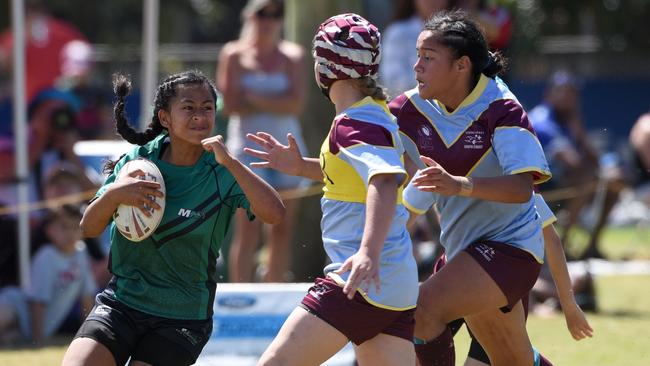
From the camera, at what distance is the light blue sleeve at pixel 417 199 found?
5312mm

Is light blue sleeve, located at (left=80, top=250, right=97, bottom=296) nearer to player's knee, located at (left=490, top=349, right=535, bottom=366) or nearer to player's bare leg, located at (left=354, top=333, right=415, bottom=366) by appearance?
player's knee, located at (left=490, top=349, right=535, bottom=366)

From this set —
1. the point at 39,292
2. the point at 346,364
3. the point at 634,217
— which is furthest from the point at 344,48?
the point at 634,217

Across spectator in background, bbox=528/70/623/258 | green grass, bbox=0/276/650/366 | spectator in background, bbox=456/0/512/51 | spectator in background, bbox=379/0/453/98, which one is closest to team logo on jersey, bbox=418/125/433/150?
green grass, bbox=0/276/650/366

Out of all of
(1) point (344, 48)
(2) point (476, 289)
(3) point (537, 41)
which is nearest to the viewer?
(1) point (344, 48)

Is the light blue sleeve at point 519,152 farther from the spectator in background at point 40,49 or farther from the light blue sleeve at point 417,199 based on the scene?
the spectator in background at point 40,49

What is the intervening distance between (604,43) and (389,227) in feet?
59.6

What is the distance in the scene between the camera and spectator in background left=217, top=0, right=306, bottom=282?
362 inches

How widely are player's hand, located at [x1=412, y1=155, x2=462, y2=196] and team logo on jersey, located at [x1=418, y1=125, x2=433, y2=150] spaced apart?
51 centimetres

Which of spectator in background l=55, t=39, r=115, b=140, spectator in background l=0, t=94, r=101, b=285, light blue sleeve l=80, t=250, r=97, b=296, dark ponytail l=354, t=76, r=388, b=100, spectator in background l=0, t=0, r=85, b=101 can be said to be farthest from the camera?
spectator in background l=0, t=0, r=85, b=101

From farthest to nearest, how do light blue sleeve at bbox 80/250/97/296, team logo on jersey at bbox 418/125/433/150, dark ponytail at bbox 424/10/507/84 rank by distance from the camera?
light blue sleeve at bbox 80/250/97/296
team logo on jersey at bbox 418/125/433/150
dark ponytail at bbox 424/10/507/84

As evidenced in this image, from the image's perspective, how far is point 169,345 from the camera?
4.91m

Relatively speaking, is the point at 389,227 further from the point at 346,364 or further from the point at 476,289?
the point at 346,364

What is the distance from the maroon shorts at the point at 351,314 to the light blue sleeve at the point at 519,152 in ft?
2.49

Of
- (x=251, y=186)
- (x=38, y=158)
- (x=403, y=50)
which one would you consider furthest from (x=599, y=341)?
(x=38, y=158)
